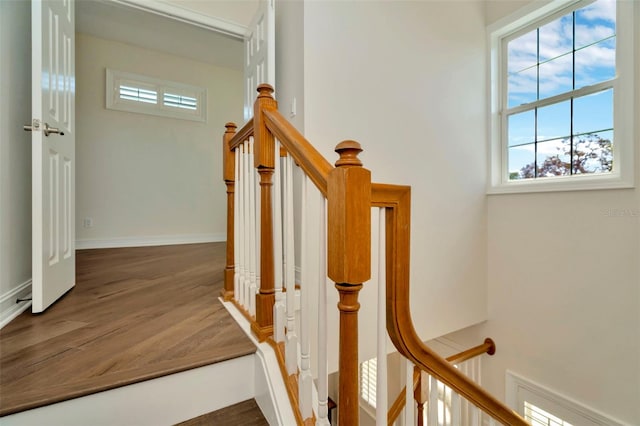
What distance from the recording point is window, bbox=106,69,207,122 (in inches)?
141

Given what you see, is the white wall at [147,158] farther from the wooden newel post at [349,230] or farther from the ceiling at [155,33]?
the wooden newel post at [349,230]

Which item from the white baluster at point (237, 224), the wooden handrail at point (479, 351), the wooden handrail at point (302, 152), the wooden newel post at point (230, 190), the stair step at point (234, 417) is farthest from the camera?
the wooden handrail at point (479, 351)

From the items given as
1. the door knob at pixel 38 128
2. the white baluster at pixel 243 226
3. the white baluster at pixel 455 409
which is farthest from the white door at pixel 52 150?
the white baluster at pixel 455 409

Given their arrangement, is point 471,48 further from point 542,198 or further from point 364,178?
point 364,178

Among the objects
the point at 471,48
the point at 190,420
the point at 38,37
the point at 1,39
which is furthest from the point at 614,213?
the point at 1,39

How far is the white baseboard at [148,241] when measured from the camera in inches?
137

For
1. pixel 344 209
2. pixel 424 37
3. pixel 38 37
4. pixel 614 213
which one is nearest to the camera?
pixel 344 209

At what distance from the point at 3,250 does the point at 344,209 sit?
1.83 metres

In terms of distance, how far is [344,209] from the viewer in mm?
688

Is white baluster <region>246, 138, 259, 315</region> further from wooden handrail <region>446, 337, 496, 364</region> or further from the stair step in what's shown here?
wooden handrail <region>446, 337, 496, 364</region>

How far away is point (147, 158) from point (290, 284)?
3578 mm

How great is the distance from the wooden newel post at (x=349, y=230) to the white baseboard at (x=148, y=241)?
3.75 m

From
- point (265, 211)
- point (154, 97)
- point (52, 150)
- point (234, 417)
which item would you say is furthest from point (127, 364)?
point (154, 97)

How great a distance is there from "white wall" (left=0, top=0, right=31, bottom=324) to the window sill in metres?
3.42
